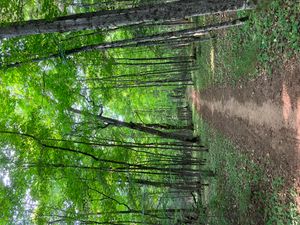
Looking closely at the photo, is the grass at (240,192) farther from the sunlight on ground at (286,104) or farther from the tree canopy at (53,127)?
the tree canopy at (53,127)

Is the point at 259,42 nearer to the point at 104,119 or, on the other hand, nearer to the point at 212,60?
the point at 212,60

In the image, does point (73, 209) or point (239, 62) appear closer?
point (239, 62)

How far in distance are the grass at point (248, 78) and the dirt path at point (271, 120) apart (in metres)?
0.28

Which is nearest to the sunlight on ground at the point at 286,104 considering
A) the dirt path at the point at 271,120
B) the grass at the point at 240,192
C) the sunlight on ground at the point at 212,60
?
the dirt path at the point at 271,120

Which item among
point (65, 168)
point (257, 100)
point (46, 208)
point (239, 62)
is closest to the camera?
point (257, 100)

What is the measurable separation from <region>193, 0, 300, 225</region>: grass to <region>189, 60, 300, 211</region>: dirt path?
285 mm

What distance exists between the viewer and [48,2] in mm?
6766

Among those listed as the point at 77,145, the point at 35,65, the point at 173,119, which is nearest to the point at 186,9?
the point at 35,65

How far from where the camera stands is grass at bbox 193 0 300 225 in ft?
23.8

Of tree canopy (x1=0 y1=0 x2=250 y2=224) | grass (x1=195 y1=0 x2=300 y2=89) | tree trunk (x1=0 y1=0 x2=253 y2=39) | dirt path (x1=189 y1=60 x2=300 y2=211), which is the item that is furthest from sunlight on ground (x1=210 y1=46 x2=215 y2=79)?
tree trunk (x1=0 y1=0 x2=253 y2=39)

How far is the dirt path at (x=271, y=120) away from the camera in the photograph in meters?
7.10

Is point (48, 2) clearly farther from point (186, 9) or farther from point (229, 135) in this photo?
point (229, 135)

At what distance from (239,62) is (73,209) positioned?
7237 mm

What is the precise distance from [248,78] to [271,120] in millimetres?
1736
